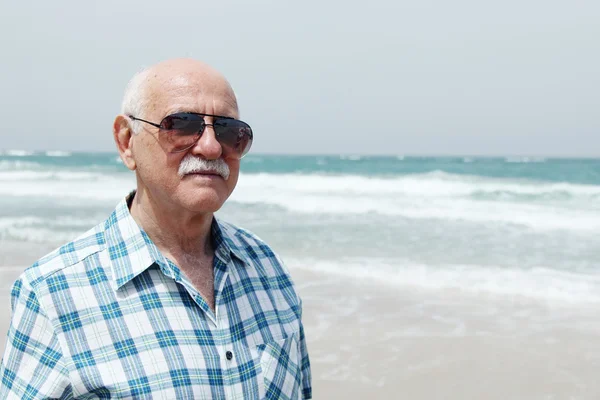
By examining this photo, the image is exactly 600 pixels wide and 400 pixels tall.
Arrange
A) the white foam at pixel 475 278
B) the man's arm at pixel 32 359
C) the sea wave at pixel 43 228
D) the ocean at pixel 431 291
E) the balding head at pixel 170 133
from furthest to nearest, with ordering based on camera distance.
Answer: the sea wave at pixel 43 228
the white foam at pixel 475 278
the ocean at pixel 431 291
the balding head at pixel 170 133
the man's arm at pixel 32 359

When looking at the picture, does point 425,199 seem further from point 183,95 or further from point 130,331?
point 130,331

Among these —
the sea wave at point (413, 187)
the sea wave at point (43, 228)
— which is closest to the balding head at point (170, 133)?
the sea wave at point (43, 228)

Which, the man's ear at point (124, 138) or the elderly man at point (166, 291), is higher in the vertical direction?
the man's ear at point (124, 138)

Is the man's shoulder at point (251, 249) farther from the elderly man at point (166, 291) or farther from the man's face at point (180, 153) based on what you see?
the man's face at point (180, 153)

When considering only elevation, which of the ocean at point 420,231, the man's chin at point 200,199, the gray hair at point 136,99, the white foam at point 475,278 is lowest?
the ocean at point 420,231

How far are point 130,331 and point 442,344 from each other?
3.97m

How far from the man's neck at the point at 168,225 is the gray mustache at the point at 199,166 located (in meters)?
0.14

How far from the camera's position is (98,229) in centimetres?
162

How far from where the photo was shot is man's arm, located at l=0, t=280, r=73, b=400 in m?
1.34

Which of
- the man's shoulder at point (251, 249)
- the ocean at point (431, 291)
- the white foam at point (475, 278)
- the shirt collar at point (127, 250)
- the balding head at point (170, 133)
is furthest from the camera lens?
the white foam at point (475, 278)

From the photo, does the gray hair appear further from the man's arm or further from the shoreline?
the shoreline

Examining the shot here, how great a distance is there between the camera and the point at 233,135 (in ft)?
5.56

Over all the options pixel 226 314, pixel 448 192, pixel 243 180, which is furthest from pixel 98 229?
pixel 243 180

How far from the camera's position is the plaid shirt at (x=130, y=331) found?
1.37m
